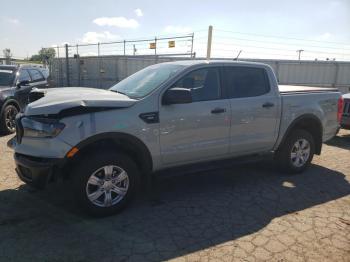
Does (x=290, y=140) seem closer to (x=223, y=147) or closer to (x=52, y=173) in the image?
(x=223, y=147)

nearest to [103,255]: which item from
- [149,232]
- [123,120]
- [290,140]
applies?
[149,232]

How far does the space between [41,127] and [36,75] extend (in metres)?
6.89

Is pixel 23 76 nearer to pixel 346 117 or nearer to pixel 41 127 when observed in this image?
pixel 41 127

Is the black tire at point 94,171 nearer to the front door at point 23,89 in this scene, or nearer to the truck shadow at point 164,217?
the truck shadow at point 164,217

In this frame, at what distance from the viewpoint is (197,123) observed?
Result: 432 cm

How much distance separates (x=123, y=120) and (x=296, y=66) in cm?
1506

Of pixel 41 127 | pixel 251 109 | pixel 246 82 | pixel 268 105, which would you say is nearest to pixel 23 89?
pixel 41 127

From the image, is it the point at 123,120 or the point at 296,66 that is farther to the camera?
the point at 296,66

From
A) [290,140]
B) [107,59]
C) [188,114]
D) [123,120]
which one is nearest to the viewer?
[123,120]

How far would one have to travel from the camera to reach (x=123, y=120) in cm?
379

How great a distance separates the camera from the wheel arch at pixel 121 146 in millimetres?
3662

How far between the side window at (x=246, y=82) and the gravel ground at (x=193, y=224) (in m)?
1.44

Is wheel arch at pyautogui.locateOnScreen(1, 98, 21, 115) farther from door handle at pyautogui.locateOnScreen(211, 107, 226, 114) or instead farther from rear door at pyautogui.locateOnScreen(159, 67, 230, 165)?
door handle at pyautogui.locateOnScreen(211, 107, 226, 114)

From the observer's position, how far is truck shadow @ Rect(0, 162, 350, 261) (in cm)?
326
